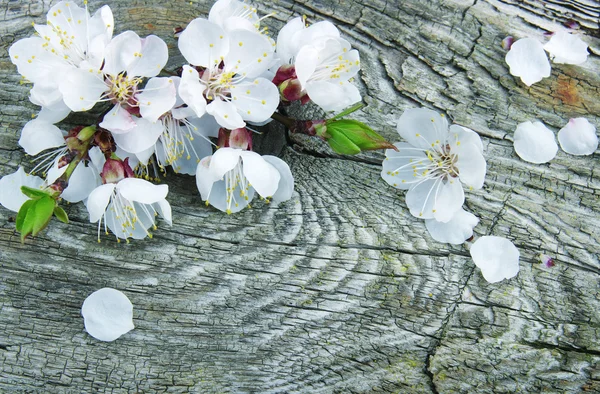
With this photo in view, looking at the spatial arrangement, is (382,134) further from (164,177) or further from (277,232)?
(164,177)

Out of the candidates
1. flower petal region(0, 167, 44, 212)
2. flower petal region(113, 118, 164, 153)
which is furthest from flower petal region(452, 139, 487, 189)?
flower petal region(0, 167, 44, 212)

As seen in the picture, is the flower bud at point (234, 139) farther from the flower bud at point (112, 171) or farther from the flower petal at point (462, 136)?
the flower petal at point (462, 136)

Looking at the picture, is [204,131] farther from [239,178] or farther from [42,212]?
[42,212]

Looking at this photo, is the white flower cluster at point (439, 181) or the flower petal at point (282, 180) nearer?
the flower petal at point (282, 180)

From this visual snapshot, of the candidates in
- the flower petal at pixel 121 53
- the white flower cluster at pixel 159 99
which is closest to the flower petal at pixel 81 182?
the white flower cluster at pixel 159 99

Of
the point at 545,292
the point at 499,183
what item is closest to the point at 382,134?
the point at 499,183

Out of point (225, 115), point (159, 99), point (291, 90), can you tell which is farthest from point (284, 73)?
point (159, 99)
